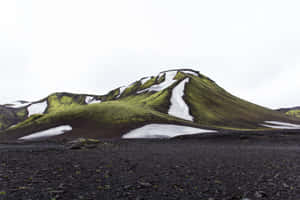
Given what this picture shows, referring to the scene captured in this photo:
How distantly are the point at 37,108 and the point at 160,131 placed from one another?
15878 centimetres

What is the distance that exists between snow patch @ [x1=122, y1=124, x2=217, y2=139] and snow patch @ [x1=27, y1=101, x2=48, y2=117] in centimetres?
14252

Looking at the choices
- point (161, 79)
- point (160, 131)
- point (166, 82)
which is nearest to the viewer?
Result: point (160, 131)

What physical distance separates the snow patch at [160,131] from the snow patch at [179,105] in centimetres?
1963

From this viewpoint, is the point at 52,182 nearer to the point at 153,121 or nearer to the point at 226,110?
the point at 153,121

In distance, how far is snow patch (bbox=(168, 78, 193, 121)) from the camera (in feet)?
244

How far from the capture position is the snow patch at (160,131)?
4813 centimetres

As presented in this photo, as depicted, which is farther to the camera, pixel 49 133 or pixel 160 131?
pixel 49 133

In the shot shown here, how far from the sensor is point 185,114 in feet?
248

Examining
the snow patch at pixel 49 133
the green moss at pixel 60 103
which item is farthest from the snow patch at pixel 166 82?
the green moss at pixel 60 103

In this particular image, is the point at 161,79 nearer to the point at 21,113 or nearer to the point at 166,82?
the point at 166,82

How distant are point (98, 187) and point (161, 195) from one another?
266cm

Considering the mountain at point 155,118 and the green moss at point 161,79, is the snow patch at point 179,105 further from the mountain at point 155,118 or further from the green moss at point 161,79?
the green moss at point 161,79

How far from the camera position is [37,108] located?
175125 millimetres

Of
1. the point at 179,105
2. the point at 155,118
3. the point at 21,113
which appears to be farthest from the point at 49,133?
the point at 21,113
